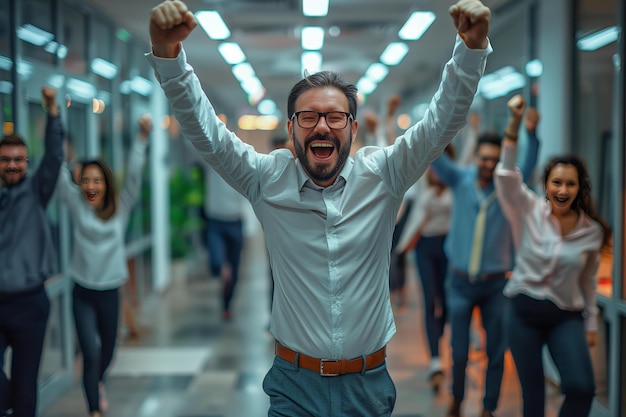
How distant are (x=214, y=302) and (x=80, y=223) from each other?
165 inches

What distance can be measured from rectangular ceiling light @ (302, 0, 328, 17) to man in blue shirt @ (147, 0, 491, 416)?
280 centimetres

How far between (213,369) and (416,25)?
3203 millimetres

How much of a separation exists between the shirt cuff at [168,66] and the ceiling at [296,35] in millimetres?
2928

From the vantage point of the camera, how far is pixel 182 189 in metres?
10.3

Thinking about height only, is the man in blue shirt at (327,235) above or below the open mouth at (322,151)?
below

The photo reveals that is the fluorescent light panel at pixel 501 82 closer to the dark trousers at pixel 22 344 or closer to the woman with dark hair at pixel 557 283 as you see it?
the woman with dark hair at pixel 557 283

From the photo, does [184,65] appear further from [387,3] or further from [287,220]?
[387,3]

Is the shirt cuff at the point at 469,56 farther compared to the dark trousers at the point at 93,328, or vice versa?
the dark trousers at the point at 93,328

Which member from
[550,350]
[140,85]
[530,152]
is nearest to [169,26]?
[550,350]

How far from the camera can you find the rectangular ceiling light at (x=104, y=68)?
20.5 feet

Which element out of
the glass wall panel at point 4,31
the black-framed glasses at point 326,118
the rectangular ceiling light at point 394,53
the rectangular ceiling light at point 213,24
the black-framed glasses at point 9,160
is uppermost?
the rectangular ceiling light at point 394,53

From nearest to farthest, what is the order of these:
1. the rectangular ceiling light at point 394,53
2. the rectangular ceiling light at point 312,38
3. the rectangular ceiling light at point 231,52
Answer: the rectangular ceiling light at point 312,38
the rectangular ceiling light at point 231,52
the rectangular ceiling light at point 394,53

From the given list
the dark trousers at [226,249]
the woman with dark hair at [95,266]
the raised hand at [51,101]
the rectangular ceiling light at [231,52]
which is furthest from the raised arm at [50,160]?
the dark trousers at [226,249]

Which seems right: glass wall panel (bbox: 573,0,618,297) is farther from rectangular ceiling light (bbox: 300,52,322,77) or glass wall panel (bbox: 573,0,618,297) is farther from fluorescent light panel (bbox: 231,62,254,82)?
fluorescent light panel (bbox: 231,62,254,82)
